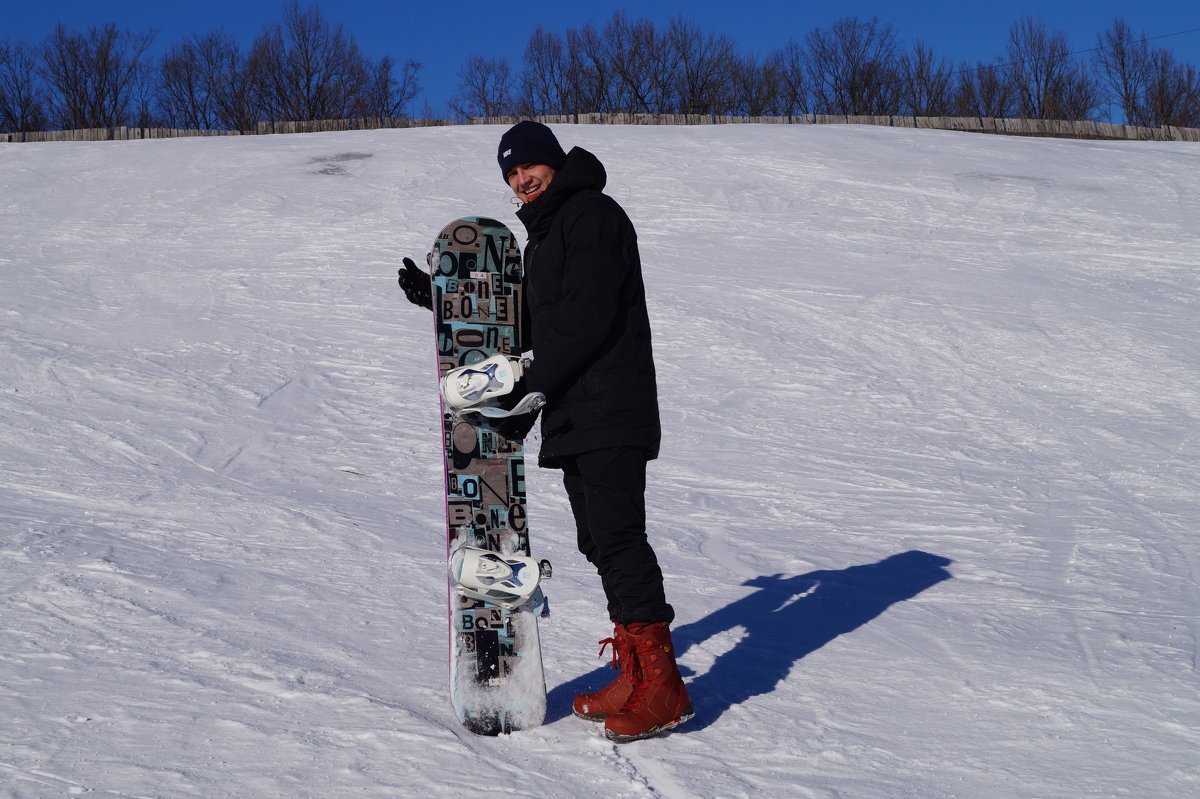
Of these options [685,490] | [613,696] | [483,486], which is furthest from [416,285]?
[685,490]

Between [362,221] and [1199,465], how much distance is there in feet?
26.9

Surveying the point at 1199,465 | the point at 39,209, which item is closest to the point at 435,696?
the point at 1199,465

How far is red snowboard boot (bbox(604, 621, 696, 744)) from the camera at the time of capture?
2.51 metres

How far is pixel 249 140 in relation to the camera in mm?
15562

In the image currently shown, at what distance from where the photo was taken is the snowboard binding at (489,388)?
8.36 feet

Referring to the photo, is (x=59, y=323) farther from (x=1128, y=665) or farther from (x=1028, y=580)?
(x=1128, y=665)

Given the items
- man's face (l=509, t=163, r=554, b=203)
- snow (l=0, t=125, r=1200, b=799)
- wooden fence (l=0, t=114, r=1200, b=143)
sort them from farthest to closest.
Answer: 1. wooden fence (l=0, t=114, r=1200, b=143)
2. man's face (l=509, t=163, r=554, b=203)
3. snow (l=0, t=125, r=1200, b=799)

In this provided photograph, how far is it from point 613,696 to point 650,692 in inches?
4.6

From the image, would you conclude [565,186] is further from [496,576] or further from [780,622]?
[780,622]

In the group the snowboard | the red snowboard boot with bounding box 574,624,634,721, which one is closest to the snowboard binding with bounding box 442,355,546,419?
the snowboard

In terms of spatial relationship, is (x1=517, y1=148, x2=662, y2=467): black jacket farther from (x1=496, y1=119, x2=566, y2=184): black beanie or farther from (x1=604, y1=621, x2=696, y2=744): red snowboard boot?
(x1=604, y1=621, x2=696, y2=744): red snowboard boot

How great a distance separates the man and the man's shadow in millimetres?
259

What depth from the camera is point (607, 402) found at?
2.56 metres

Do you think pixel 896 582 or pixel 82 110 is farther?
pixel 82 110
